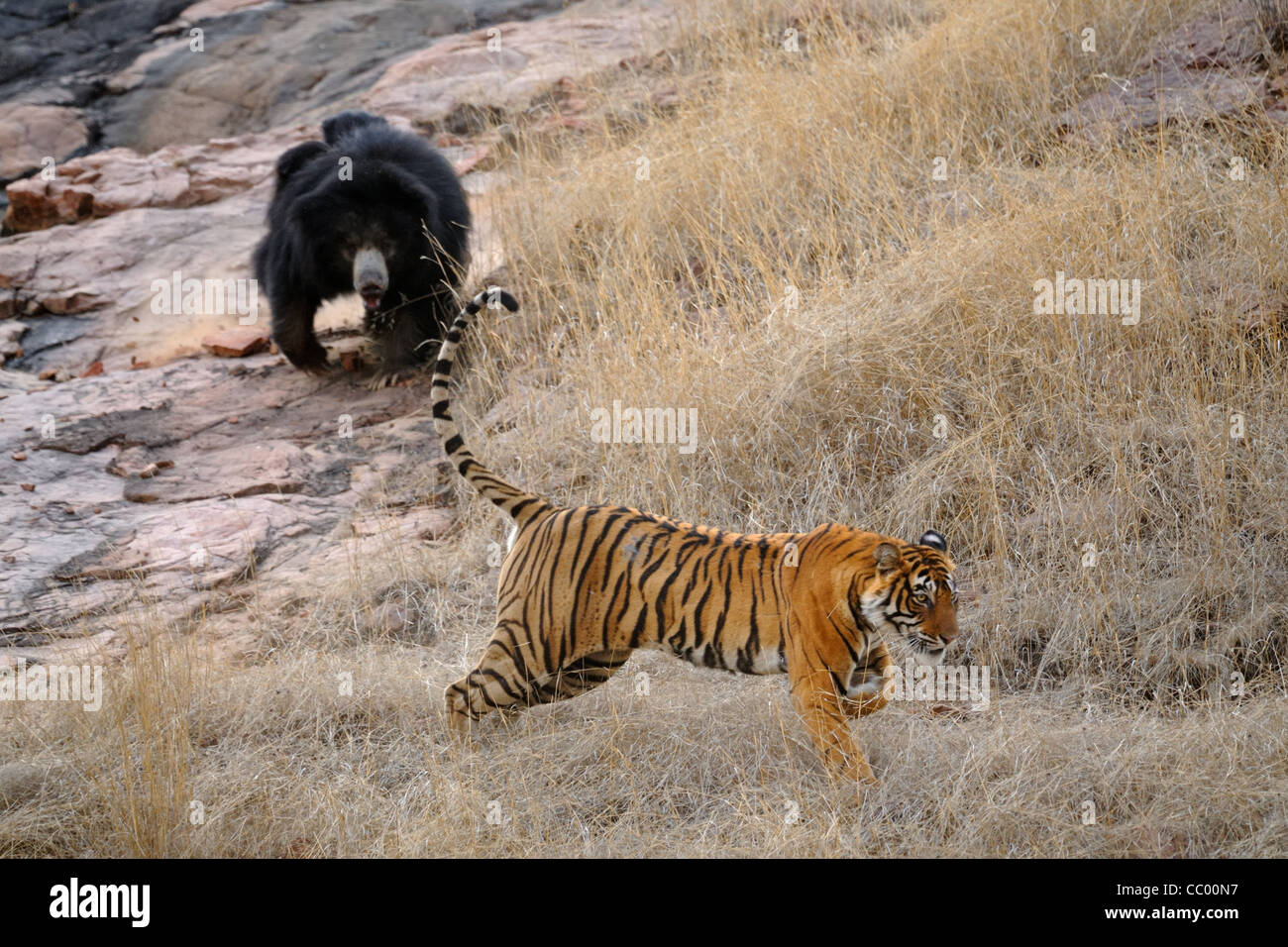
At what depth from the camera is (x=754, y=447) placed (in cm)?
558

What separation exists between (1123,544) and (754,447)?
1.68 meters

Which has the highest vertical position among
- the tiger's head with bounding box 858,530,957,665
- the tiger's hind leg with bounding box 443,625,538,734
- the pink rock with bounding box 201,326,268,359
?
the tiger's head with bounding box 858,530,957,665

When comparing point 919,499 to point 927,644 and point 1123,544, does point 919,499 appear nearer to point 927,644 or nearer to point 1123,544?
point 1123,544

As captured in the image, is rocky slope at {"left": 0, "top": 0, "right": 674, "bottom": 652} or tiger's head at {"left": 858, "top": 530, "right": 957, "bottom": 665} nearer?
tiger's head at {"left": 858, "top": 530, "right": 957, "bottom": 665}

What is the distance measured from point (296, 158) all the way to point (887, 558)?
6.03 meters

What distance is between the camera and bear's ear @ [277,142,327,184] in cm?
809

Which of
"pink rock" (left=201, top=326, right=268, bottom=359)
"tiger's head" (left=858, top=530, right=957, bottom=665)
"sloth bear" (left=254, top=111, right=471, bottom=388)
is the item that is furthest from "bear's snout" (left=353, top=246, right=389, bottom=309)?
"tiger's head" (left=858, top=530, right=957, bottom=665)

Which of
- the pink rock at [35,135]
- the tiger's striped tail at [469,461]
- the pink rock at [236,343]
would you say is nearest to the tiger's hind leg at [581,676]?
the tiger's striped tail at [469,461]

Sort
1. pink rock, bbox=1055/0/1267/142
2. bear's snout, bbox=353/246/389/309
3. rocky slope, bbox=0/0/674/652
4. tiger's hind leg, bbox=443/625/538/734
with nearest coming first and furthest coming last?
tiger's hind leg, bbox=443/625/538/734, rocky slope, bbox=0/0/674/652, pink rock, bbox=1055/0/1267/142, bear's snout, bbox=353/246/389/309

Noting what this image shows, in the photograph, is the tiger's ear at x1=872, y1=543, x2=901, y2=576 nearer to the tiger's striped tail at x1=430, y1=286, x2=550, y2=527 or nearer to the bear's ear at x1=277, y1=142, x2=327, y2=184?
the tiger's striped tail at x1=430, y1=286, x2=550, y2=527

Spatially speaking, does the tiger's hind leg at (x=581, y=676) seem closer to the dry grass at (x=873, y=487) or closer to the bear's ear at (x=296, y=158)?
the dry grass at (x=873, y=487)

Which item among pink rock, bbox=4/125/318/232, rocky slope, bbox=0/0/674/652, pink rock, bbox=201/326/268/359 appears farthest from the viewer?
pink rock, bbox=4/125/318/232

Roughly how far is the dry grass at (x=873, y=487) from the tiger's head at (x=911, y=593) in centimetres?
51
